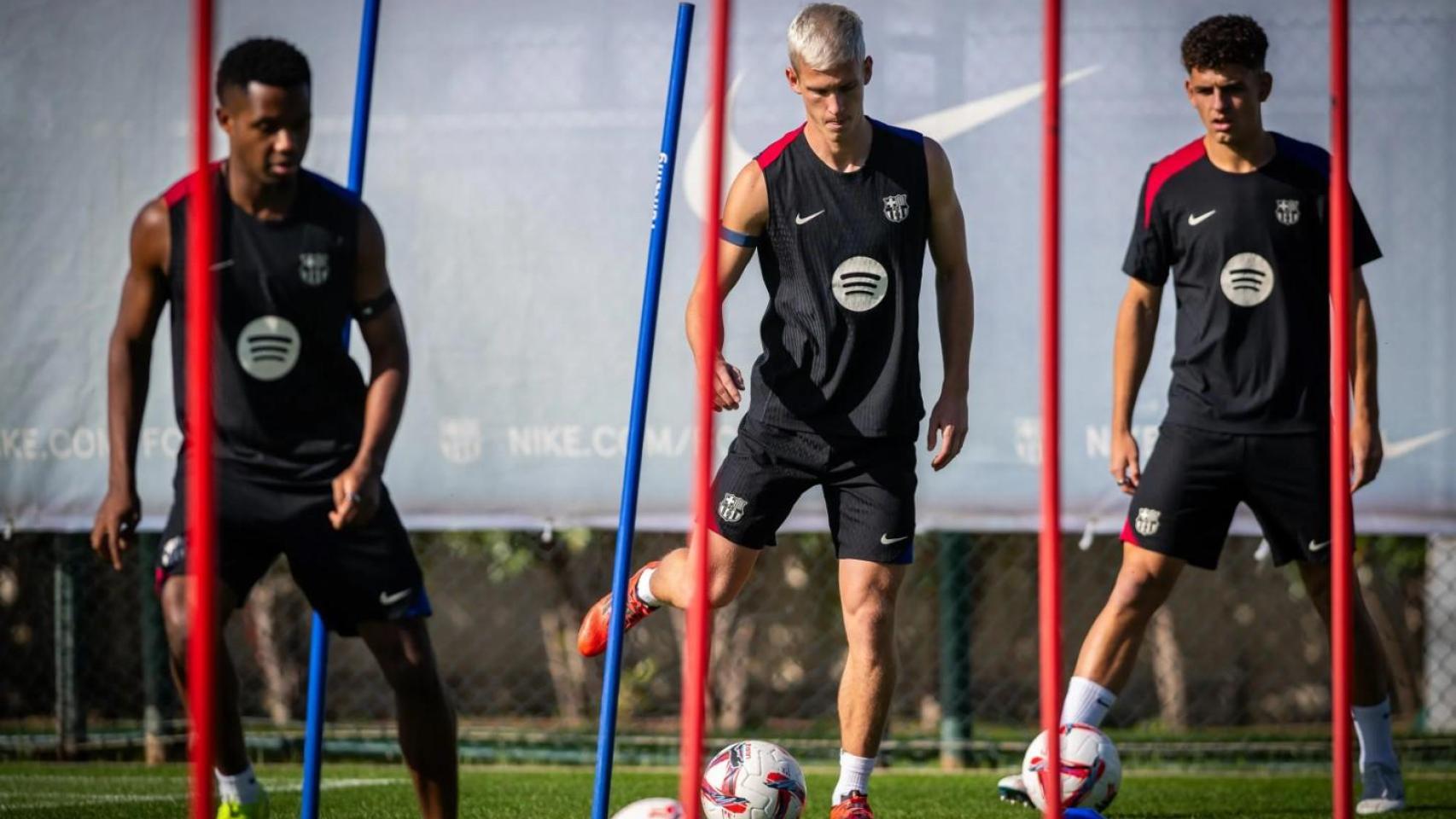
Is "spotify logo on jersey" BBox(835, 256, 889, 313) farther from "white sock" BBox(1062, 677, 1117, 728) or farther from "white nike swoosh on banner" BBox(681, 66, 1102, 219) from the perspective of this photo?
"white nike swoosh on banner" BBox(681, 66, 1102, 219)

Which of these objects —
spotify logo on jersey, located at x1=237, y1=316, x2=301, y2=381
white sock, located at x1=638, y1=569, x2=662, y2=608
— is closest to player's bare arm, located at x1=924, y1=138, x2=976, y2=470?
white sock, located at x1=638, y1=569, x2=662, y2=608

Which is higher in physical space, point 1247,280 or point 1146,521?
point 1247,280

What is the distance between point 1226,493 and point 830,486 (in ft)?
4.21

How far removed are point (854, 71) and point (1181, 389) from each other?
1575 mm

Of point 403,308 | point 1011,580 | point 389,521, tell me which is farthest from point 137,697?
point 389,521

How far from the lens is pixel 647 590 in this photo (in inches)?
212

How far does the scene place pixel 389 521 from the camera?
Answer: 13.1 ft

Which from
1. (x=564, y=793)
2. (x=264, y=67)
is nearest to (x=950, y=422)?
(x=264, y=67)

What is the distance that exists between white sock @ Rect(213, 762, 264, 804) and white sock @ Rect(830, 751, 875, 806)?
5.00 ft

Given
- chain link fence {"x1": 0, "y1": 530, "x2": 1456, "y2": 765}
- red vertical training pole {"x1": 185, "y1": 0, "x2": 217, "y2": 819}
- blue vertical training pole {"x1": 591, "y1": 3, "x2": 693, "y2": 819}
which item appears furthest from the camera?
chain link fence {"x1": 0, "y1": 530, "x2": 1456, "y2": 765}

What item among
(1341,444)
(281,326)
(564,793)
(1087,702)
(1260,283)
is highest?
(1260,283)

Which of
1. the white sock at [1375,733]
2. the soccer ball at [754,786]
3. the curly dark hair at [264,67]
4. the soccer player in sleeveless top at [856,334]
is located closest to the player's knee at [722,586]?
the soccer player in sleeveless top at [856,334]

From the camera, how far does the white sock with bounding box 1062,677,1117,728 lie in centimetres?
514

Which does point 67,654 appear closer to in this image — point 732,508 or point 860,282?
point 732,508
